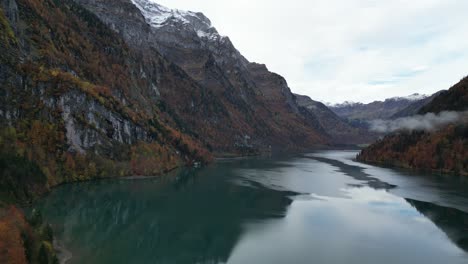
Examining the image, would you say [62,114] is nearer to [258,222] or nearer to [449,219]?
[258,222]

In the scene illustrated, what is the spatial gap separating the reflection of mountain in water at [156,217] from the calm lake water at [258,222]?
160 mm

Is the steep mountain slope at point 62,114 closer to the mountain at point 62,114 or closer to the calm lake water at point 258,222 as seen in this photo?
the mountain at point 62,114

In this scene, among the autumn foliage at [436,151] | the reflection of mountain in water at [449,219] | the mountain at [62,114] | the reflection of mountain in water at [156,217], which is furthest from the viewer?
the autumn foliage at [436,151]

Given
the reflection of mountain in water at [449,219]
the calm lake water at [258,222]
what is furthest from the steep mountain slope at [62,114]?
the reflection of mountain in water at [449,219]

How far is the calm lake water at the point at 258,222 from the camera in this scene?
50969 millimetres

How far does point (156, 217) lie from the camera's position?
7156cm

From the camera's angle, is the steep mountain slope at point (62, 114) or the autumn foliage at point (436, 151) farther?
the autumn foliage at point (436, 151)

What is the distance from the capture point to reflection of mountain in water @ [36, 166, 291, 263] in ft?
168

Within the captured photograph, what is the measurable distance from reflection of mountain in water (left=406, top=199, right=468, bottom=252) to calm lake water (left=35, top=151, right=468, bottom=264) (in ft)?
0.54

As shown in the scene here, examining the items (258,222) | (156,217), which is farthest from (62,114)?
(258,222)

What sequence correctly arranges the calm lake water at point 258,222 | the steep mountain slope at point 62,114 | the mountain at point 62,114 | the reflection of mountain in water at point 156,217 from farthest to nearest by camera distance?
the steep mountain slope at point 62,114, the mountain at point 62,114, the reflection of mountain in water at point 156,217, the calm lake water at point 258,222

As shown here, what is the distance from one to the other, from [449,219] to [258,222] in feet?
119

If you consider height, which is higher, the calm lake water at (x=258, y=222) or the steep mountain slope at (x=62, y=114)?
the steep mountain slope at (x=62, y=114)

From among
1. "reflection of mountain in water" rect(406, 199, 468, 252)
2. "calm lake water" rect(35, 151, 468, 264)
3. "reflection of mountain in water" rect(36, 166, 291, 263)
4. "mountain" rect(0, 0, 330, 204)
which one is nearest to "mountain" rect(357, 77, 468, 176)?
"calm lake water" rect(35, 151, 468, 264)
